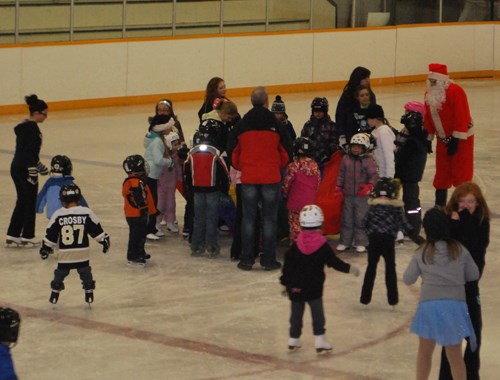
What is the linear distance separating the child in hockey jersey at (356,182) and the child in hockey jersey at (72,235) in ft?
8.50

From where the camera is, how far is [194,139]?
37.8 feet

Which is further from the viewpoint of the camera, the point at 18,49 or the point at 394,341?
the point at 18,49

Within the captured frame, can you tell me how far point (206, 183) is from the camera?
37.1 feet

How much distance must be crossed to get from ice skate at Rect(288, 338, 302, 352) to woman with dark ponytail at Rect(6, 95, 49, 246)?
12.0 feet

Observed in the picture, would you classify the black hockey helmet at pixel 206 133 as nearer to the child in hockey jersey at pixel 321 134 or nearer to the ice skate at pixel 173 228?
the child in hockey jersey at pixel 321 134

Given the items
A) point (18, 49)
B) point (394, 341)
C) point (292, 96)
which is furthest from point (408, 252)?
point (292, 96)

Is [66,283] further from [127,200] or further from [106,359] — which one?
[106,359]

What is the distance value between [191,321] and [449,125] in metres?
4.49

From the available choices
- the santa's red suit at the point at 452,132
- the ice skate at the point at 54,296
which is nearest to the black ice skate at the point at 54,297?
the ice skate at the point at 54,296

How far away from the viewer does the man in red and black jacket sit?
10828 millimetres

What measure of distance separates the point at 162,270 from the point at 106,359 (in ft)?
8.39

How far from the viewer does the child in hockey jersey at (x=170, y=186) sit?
1224cm

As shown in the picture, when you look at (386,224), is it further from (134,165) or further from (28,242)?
(28,242)

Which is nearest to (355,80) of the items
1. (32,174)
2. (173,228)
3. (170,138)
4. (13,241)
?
(170,138)
